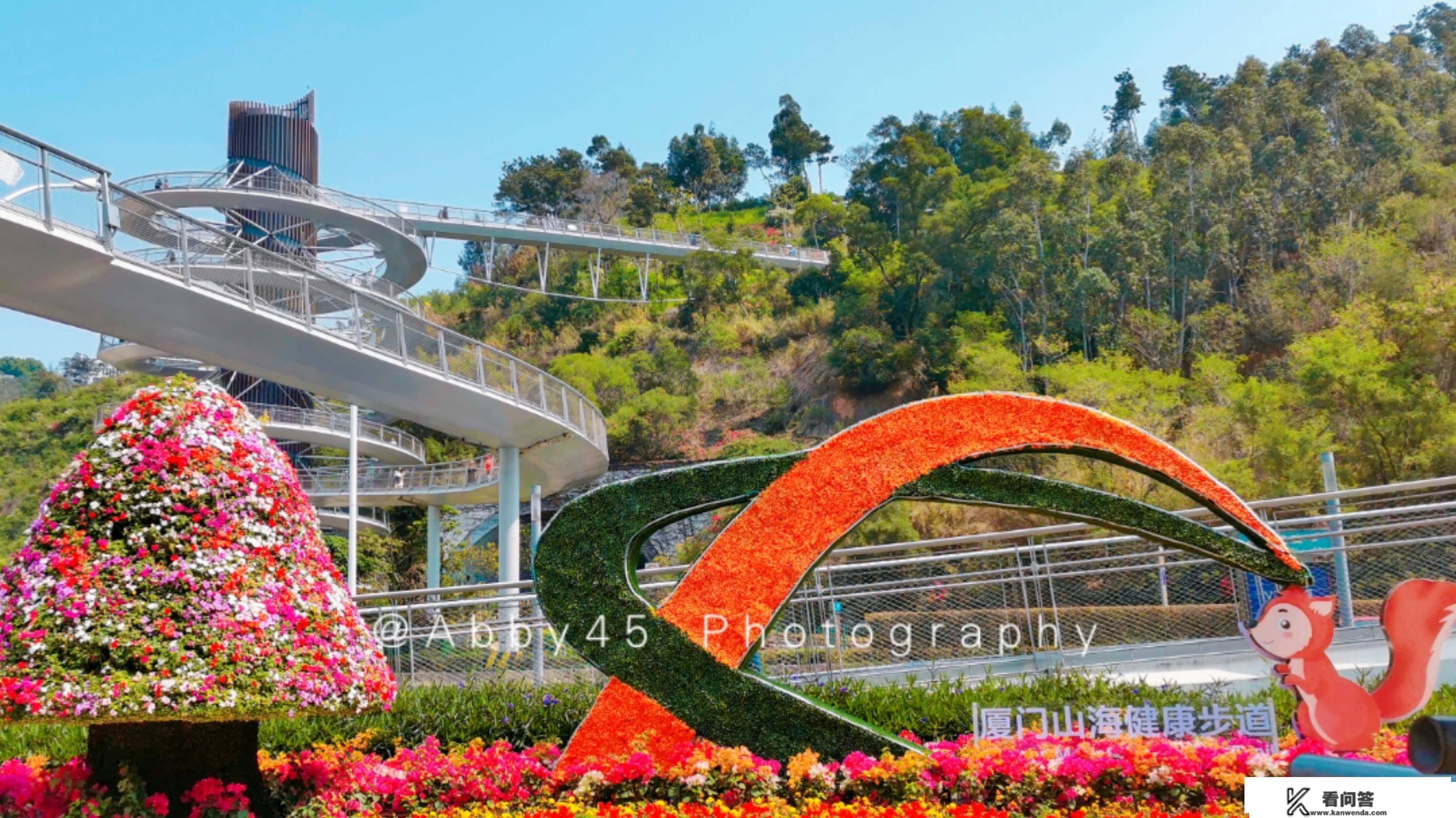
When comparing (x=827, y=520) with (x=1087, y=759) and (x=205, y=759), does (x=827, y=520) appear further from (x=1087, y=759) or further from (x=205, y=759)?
(x=205, y=759)

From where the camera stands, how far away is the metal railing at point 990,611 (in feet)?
33.6

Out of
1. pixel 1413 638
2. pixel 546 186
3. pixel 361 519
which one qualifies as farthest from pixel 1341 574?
pixel 546 186

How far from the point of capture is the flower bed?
6.63 metres

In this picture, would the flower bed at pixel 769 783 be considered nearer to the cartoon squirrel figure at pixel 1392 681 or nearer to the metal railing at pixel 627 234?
the cartoon squirrel figure at pixel 1392 681

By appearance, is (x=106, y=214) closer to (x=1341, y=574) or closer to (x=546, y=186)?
(x=1341, y=574)

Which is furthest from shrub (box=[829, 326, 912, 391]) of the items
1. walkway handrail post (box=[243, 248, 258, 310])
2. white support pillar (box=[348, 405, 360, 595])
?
walkway handrail post (box=[243, 248, 258, 310])

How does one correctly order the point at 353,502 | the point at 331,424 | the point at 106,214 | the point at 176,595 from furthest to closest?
the point at 331,424 < the point at 353,502 < the point at 106,214 < the point at 176,595

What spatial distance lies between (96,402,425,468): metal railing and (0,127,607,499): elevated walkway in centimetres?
875

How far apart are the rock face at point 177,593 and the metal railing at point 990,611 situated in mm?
4066

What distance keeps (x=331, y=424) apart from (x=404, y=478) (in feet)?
7.07

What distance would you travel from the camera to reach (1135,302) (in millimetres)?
36031

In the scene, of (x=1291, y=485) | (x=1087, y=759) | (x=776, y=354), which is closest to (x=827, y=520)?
(x=1087, y=759)

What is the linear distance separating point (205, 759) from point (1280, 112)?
43.6m

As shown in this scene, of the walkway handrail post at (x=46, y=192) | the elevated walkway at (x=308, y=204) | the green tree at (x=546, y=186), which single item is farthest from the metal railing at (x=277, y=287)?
the green tree at (x=546, y=186)
